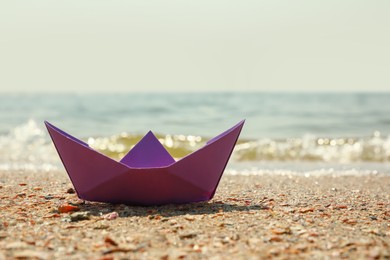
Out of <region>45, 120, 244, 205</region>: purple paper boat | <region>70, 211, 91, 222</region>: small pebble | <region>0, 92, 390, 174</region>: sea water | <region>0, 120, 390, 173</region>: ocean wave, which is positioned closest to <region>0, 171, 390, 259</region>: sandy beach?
<region>70, 211, 91, 222</region>: small pebble

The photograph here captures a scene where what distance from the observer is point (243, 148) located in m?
14.1

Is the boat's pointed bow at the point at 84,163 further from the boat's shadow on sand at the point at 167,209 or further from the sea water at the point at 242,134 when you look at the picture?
the sea water at the point at 242,134

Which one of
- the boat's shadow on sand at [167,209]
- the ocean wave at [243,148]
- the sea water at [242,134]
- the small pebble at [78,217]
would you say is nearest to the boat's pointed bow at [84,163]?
the boat's shadow on sand at [167,209]

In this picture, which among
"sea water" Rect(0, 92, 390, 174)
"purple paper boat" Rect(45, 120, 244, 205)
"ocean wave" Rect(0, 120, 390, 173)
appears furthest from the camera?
"ocean wave" Rect(0, 120, 390, 173)

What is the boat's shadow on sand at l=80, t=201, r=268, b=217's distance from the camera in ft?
14.3

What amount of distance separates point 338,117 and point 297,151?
1041 centimetres

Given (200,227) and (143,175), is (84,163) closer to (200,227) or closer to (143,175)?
(143,175)

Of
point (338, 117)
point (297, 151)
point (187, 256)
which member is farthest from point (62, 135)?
point (338, 117)

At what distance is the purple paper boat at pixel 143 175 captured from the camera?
4352mm

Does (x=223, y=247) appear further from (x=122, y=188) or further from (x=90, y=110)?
(x=90, y=110)

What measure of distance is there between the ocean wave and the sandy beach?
6407 millimetres

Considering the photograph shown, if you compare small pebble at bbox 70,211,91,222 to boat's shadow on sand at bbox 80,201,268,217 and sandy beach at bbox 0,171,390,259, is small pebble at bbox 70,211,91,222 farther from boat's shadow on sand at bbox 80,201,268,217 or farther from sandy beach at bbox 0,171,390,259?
boat's shadow on sand at bbox 80,201,268,217

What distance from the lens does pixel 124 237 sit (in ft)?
11.6

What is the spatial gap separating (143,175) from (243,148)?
9897mm
